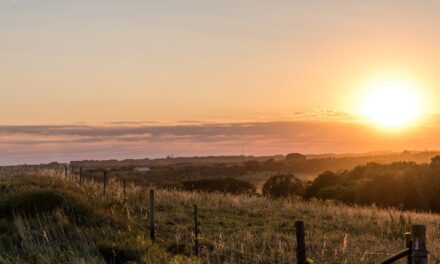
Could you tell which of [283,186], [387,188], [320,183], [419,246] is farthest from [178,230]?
[283,186]

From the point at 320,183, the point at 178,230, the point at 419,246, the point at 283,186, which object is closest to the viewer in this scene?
the point at 419,246

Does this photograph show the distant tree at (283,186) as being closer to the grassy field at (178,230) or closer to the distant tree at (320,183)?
the distant tree at (320,183)

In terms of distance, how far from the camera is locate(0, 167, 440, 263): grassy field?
43.1 ft

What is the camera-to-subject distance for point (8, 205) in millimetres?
19719

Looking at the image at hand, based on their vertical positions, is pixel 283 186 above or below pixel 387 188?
below

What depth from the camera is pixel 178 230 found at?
18.7 m

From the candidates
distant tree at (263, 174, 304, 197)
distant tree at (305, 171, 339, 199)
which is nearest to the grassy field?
distant tree at (305, 171, 339, 199)

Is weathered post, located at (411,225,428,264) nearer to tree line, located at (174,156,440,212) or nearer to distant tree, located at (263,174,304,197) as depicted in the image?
tree line, located at (174,156,440,212)

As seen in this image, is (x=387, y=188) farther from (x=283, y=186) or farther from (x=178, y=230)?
(x=178, y=230)

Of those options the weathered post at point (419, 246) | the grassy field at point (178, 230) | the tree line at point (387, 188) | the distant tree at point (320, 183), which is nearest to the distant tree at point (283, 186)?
the tree line at point (387, 188)

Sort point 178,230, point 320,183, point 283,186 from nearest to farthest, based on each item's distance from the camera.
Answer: point 178,230 → point 320,183 → point 283,186

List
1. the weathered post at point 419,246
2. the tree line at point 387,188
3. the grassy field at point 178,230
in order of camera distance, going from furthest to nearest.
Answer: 1. the tree line at point 387,188
2. the grassy field at point 178,230
3. the weathered post at point 419,246

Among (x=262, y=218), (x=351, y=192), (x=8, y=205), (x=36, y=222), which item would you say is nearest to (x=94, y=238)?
(x=36, y=222)

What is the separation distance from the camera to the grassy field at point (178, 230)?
13133 mm
